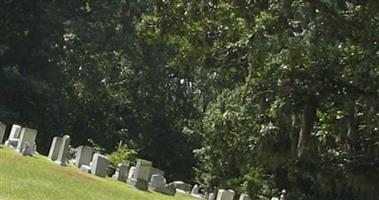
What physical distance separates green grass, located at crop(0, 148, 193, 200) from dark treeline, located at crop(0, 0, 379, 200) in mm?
3471

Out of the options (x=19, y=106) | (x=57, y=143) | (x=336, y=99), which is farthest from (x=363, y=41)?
(x=19, y=106)

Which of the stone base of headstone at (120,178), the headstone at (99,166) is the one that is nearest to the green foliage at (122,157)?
the stone base of headstone at (120,178)

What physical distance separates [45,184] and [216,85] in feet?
16.5

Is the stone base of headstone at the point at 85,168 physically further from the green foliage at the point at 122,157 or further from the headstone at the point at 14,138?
the green foliage at the point at 122,157

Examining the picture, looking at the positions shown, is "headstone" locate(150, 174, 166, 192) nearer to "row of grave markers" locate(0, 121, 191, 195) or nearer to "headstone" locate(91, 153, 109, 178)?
"row of grave markers" locate(0, 121, 191, 195)

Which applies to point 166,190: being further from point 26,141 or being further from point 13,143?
point 13,143

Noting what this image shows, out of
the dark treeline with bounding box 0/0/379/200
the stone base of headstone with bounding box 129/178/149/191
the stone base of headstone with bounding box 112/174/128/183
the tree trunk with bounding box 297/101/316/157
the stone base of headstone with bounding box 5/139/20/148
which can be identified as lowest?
the stone base of headstone with bounding box 129/178/149/191

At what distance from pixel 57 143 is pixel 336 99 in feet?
41.7

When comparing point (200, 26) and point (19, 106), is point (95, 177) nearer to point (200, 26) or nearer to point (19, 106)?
point (200, 26)

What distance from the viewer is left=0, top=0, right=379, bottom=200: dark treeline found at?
37.8 feet

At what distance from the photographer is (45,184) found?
50.9 feet

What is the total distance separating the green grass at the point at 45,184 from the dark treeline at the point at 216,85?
3.47 m

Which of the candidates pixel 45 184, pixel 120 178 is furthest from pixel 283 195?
pixel 45 184

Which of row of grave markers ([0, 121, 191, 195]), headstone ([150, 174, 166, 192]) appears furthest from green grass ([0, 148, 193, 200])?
headstone ([150, 174, 166, 192])
